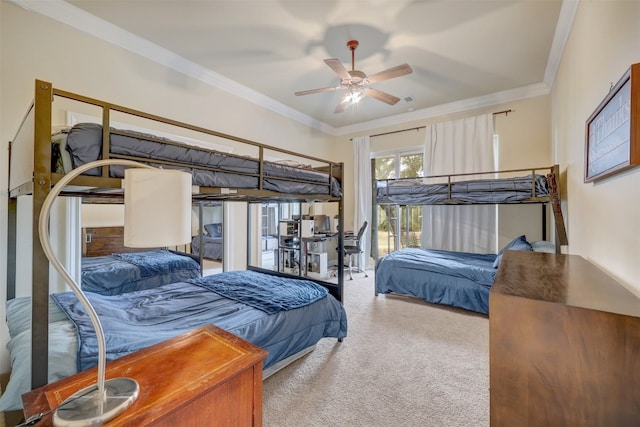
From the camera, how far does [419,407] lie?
175 centimetres

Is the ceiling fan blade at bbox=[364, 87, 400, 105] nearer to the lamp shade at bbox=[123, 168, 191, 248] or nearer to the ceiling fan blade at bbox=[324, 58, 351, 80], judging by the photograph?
the ceiling fan blade at bbox=[324, 58, 351, 80]

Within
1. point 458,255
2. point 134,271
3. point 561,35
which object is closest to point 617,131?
point 561,35

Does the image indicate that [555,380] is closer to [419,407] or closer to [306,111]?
[419,407]

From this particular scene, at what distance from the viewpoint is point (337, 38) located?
9.31 ft

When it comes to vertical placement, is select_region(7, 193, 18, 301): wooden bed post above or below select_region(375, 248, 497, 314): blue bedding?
above

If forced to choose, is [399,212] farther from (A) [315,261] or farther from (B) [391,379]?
(B) [391,379]

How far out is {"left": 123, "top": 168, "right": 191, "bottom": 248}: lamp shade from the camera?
77cm

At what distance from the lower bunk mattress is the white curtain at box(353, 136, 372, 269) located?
2982 mm

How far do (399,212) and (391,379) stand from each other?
3613 millimetres

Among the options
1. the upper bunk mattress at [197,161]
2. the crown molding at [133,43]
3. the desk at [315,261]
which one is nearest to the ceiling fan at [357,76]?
the upper bunk mattress at [197,161]

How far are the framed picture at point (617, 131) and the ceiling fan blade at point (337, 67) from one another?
1.87 meters

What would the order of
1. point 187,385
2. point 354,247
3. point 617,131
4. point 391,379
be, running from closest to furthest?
point 187,385 < point 617,131 < point 391,379 < point 354,247

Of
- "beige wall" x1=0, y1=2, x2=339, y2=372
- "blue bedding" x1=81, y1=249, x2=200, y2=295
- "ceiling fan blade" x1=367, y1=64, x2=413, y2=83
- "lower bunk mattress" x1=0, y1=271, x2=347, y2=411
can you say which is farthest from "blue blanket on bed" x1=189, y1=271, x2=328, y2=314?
"ceiling fan blade" x1=367, y1=64, x2=413, y2=83

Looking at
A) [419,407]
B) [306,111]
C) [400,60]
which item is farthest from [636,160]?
[306,111]
